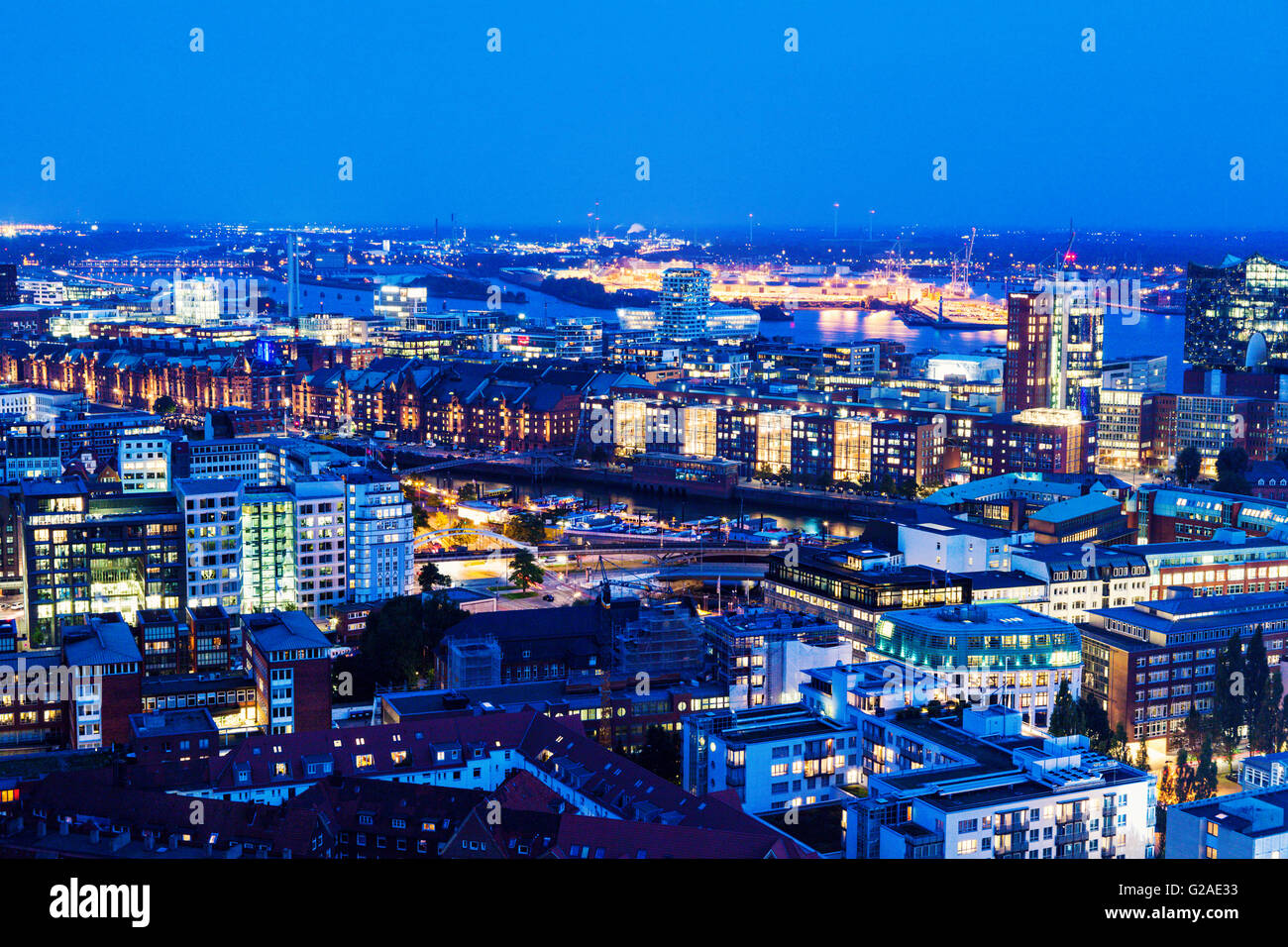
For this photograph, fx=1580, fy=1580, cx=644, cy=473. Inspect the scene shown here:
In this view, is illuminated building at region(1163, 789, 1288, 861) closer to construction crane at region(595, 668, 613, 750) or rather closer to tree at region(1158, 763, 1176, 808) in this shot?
tree at region(1158, 763, 1176, 808)

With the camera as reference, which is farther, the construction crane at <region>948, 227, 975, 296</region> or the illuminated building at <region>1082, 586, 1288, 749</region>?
the construction crane at <region>948, 227, 975, 296</region>

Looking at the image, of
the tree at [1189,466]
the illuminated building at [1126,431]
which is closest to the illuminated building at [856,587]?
the tree at [1189,466]

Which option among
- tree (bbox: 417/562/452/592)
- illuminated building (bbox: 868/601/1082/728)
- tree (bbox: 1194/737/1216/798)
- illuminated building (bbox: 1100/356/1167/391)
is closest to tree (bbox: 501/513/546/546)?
tree (bbox: 417/562/452/592)

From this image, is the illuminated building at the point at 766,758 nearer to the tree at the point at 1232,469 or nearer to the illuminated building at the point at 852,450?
the tree at the point at 1232,469

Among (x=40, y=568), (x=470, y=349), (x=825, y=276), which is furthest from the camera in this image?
(x=825, y=276)
